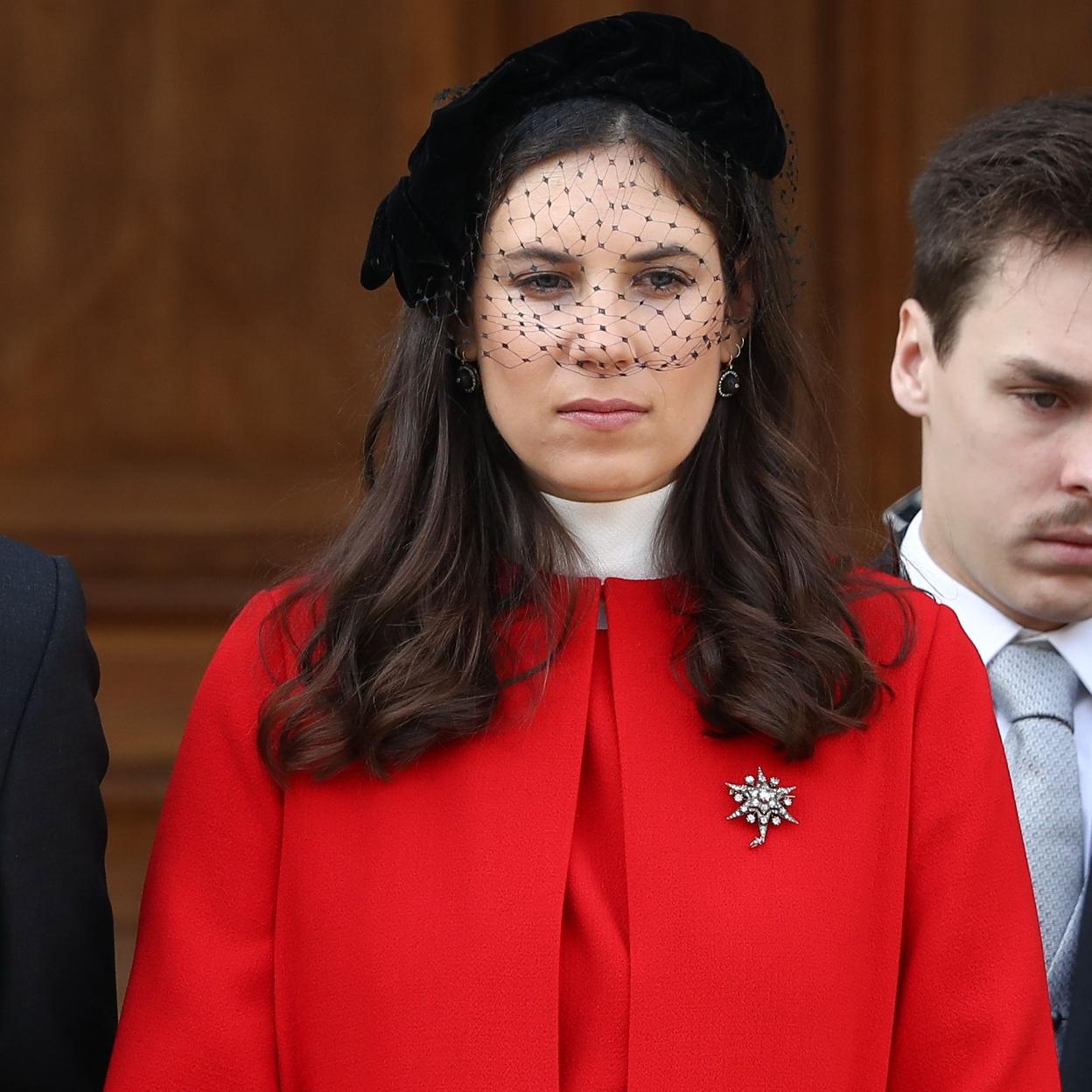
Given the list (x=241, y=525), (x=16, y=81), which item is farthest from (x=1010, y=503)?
(x=16, y=81)

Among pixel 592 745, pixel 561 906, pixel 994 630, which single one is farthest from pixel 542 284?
pixel 994 630

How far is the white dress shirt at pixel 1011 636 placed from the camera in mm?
2334

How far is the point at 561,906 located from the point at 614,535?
1.36 ft

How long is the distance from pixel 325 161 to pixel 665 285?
4.52ft

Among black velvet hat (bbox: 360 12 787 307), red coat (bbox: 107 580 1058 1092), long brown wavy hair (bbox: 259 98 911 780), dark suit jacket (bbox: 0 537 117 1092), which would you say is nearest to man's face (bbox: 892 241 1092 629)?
long brown wavy hair (bbox: 259 98 911 780)

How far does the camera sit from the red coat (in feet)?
6.32

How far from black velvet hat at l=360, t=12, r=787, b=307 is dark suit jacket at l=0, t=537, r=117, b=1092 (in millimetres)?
532

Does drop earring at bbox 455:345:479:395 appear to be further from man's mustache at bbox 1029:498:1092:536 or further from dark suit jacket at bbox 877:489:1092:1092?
dark suit jacket at bbox 877:489:1092:1092

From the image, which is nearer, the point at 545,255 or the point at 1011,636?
the point at 545,255

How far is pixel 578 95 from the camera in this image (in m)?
2.10

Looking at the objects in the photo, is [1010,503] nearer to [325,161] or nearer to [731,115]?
[731,115]

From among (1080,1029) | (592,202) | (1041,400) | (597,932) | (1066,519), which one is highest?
(592,202)

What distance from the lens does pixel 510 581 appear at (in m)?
2.14

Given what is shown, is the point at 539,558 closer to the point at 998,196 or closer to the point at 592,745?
the point at 592,745
